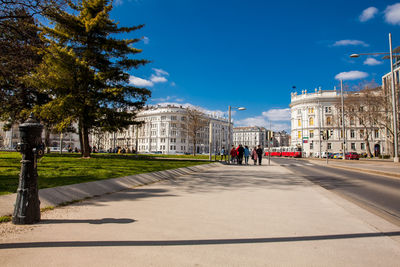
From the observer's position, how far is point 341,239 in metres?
3.89

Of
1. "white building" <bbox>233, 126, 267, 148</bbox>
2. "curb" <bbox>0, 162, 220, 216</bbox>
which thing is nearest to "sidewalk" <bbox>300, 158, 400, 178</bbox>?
"curb" <bbox>0, 162, 220, 216</bbox>

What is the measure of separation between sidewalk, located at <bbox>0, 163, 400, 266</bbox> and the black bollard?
0.21 meters

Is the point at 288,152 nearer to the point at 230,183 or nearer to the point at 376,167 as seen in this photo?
the point at 376,167

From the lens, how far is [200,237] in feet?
12.7

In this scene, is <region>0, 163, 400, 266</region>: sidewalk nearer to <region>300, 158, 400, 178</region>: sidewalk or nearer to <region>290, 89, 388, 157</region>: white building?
<region>300, 158, 400, 178</region>: sidewalk

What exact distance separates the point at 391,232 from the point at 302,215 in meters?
1.50

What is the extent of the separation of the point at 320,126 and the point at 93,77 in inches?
3032

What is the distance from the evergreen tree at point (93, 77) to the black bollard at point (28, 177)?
1578 centimetres

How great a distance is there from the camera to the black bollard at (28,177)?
4293 mm

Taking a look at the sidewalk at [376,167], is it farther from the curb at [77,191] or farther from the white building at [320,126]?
the white building at [320,126]

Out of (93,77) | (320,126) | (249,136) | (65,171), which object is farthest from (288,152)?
(249,136)

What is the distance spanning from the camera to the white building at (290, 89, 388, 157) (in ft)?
277

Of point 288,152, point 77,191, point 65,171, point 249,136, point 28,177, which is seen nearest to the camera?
point 28,177

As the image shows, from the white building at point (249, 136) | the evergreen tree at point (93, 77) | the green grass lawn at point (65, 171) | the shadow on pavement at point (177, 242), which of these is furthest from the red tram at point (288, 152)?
the white building at point (249, 136)
